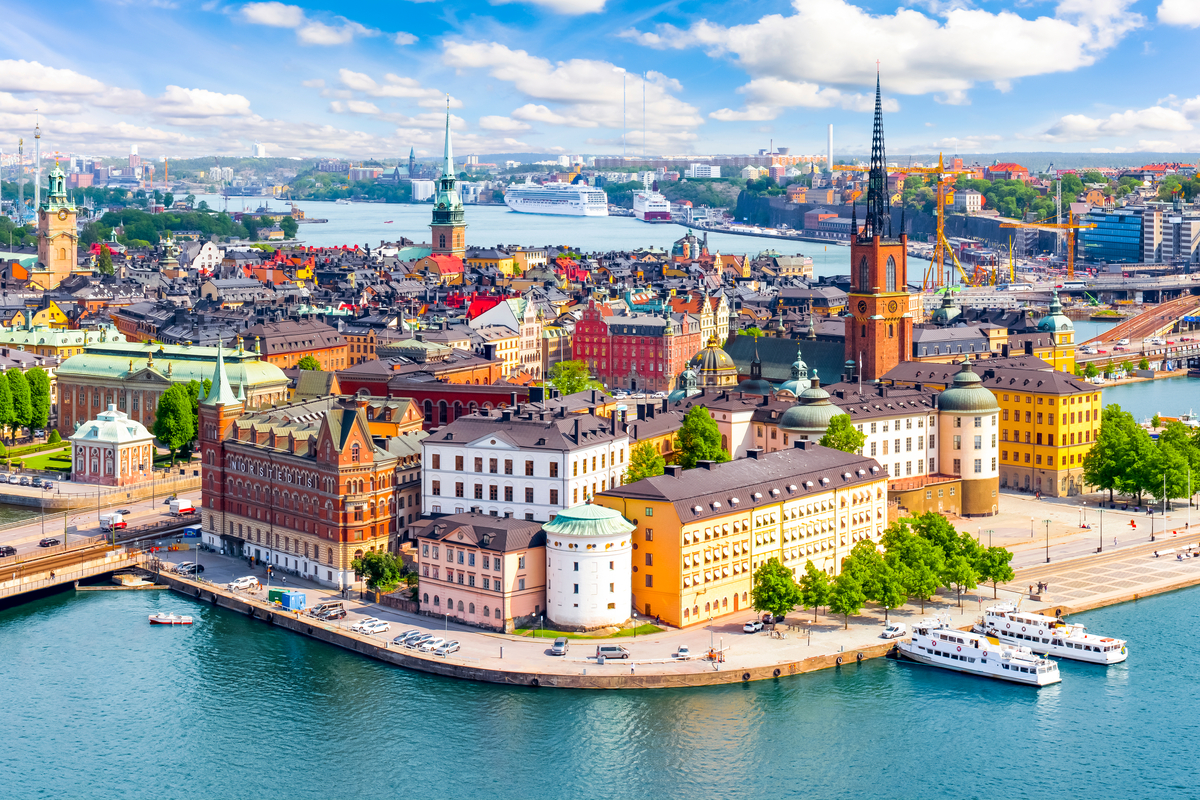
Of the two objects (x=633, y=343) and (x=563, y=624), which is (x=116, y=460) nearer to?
(x=563, y=624)

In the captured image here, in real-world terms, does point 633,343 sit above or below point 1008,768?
above

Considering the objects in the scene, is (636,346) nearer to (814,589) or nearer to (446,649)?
(814,589)

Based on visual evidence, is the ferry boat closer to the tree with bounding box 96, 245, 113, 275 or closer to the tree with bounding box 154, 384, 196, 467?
the tree with bounding box 154, 384, 196, 467

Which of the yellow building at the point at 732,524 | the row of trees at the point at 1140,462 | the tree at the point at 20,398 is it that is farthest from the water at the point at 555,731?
the tree at the point at 20,398

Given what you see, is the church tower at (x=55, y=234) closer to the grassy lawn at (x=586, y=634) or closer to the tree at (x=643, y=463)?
the tree at (x=643, y=463)

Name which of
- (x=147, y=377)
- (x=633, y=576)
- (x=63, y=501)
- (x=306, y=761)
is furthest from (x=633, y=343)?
(x=306, y=761)

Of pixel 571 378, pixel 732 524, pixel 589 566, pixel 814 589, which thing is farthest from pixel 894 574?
pixel 571 378
